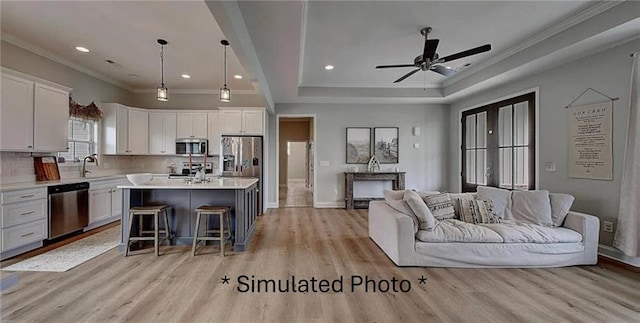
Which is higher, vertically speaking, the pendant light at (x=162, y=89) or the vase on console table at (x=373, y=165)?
the pendant light at (x=162, y=89)

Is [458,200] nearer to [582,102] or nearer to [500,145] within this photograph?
[582,102]

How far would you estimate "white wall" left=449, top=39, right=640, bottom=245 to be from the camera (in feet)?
11.4

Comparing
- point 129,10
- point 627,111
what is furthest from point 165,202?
point 627,111

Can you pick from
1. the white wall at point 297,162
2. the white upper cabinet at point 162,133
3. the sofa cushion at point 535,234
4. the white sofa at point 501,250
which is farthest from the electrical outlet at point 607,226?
the white wall at point 297,162

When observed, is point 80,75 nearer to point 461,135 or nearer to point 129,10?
point 129,10

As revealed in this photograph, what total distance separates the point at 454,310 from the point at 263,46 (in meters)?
3.46

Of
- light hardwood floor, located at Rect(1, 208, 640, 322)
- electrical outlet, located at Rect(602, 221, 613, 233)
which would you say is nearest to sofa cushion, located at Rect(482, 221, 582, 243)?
light hardwood floor, located at Rect(1, 208, 640, 322)

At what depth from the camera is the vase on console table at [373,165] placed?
7109 millimetres

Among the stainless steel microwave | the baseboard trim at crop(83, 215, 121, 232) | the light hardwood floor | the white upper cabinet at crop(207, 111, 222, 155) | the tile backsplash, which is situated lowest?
the light hardwood floor

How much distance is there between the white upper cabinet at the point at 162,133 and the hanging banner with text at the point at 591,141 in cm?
716

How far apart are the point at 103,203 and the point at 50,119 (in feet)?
5.06

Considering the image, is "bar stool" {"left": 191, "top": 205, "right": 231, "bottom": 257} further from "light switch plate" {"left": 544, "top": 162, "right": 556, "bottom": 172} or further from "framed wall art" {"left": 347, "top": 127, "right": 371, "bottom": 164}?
"light switch plate" {"left": 544, "top": 162, "right": 556, "bottom": 172}

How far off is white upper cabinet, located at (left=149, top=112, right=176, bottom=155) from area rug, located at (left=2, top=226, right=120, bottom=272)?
2.48 metres

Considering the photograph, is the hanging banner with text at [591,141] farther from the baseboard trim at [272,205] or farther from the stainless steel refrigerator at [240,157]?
the baseboard trim at [272,205]
